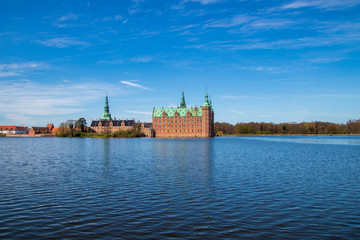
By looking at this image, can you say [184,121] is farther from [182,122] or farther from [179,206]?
[179,206]

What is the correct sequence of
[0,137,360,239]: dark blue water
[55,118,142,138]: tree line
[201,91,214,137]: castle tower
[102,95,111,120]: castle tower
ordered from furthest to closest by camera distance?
[102,95,111,120]: castle tower → [201,91,214,137]: castle tower → [55,118,142,138]: tree line → [0,137,360,239]: dark blue water

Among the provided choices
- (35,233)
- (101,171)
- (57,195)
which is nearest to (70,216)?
(35,233)

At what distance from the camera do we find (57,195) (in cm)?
1620

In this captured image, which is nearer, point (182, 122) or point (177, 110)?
point (182, 122)

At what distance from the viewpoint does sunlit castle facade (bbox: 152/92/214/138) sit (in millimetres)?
154875

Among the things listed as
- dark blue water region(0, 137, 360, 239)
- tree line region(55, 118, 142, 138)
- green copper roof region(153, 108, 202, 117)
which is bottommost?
dark blue water region(0, 137, 360, 239)

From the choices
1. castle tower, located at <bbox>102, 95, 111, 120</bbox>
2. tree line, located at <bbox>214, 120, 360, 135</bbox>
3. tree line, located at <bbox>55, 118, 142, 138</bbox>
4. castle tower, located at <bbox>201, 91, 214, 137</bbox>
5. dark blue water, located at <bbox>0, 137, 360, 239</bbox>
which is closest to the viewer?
dark blue water, located at <bbox>0, 137, 360, 239</bbox>

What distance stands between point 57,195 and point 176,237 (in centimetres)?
888

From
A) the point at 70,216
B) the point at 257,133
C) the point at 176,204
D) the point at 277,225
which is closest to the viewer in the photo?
the point at 277,225

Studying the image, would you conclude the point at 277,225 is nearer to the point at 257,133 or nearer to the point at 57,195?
the point at 57,195

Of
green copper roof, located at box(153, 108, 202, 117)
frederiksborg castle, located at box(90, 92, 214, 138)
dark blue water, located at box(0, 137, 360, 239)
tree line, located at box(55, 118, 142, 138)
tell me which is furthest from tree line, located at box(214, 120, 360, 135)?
dark blue water, located at box(0, 137, 360, 239)

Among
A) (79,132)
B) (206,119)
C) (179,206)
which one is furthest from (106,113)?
(179,206)

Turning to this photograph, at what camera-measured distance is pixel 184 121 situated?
15912cm

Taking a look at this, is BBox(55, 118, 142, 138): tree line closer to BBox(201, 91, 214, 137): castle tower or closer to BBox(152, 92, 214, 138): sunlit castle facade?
BBox(152, 92, 214, 138): sunlit castle facade
